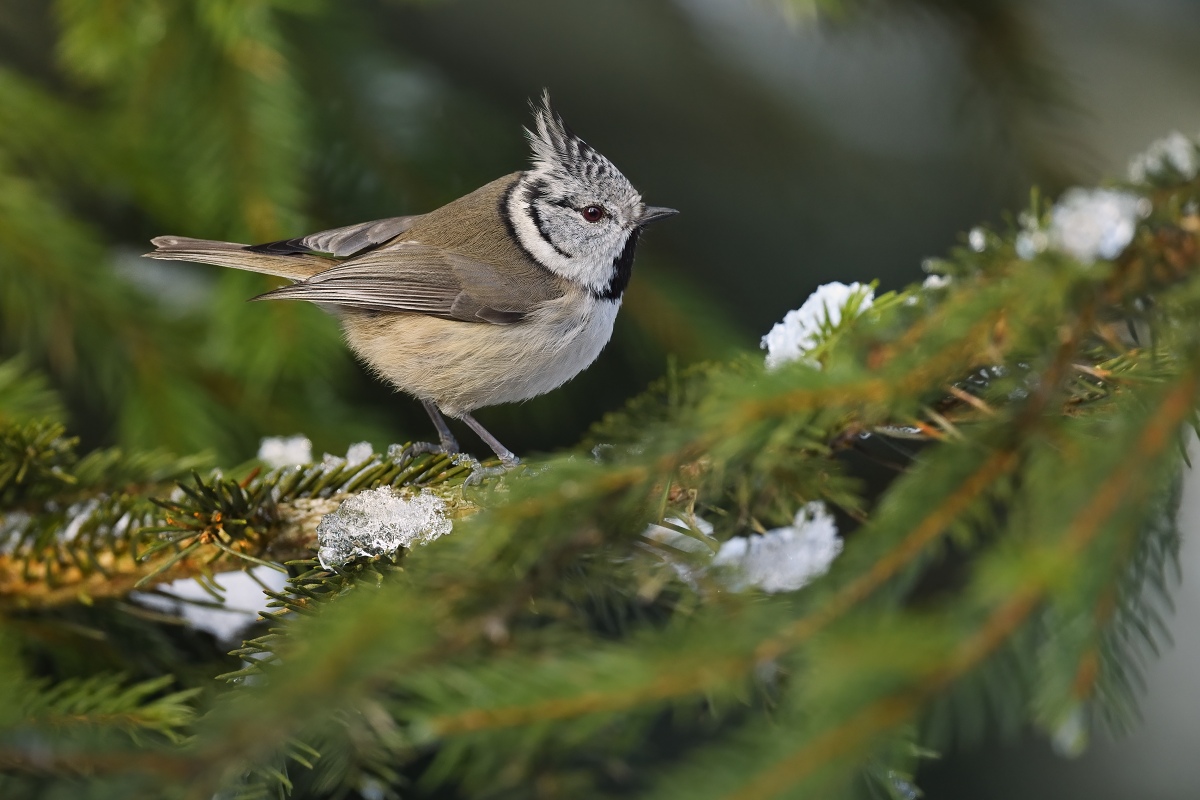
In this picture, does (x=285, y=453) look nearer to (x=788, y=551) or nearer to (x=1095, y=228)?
(x=788, y=551)

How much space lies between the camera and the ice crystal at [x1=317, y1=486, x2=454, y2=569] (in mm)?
1498

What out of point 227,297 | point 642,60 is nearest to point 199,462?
point 227,297

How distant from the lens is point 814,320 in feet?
5.74

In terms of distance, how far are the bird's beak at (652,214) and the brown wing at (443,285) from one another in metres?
0.27

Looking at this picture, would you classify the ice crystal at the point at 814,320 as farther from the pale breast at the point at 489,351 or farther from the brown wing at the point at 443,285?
the brown wing at the point at 443,285

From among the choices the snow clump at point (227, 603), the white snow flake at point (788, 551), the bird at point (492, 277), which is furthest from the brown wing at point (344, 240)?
the white snow flake at point (788, 551)

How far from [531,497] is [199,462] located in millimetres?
1046

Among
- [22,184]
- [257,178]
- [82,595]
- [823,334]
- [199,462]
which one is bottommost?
[82,595]

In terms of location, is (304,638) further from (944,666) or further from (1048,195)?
(1048,195)

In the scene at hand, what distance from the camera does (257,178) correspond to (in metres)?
2.61

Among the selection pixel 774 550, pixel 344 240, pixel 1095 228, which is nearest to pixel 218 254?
pixel 344 240

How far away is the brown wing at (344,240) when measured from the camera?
7.98 feet

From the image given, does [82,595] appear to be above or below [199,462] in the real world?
below

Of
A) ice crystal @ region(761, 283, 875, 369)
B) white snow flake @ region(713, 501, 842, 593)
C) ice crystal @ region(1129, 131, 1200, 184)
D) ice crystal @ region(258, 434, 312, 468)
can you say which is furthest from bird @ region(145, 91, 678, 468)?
ice crystal @ region(1129, 131, 1200, 184)
